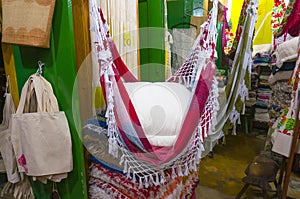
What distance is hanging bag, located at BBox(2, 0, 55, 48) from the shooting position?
1013 millimetres

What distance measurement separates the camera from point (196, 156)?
1186mm

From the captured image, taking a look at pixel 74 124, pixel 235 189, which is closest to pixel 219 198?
pixel 235 189

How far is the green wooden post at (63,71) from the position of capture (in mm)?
1027

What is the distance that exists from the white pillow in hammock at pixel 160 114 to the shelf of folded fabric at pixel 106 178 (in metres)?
0.22

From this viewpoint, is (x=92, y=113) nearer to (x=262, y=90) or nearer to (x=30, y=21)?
(x=30, y=21)

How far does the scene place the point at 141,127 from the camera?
3.57ft

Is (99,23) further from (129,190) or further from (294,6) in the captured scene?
(294,6)

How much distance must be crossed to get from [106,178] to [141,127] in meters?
0.35

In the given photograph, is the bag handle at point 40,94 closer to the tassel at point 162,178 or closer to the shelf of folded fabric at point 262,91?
the tassel at point 162,178

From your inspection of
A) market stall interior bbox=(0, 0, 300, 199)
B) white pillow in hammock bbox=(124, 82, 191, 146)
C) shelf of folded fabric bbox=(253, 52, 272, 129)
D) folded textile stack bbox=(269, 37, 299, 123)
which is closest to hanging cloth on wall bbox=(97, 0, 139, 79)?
market stall interior bbox=(0, 0, 300, 199)

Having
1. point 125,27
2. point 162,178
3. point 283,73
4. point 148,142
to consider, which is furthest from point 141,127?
point 283,73

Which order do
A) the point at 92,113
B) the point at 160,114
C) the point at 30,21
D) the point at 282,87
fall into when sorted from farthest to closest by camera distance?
the point at 282,87, the point at 92,113, the point at 160,114, the point at 30,21

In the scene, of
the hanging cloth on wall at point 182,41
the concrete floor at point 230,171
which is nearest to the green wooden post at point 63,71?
the concrete floor at point 230,171

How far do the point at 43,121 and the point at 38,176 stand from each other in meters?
0.27
